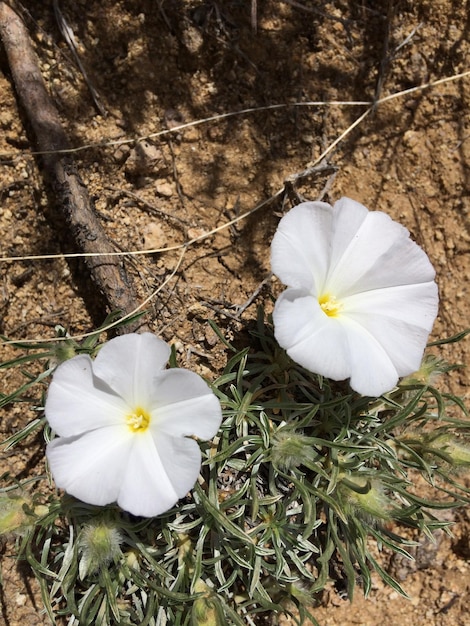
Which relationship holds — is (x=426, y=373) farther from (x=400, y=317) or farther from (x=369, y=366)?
(x=369, y=366)

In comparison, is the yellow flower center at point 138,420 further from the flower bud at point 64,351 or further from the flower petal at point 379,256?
the flower petal at point 379,256

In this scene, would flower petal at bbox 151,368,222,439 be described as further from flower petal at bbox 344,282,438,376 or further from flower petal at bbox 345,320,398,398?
flower petal at bbox 344,282,438,376

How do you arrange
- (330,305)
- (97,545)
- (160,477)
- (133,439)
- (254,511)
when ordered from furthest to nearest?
(254,511) < (330,305) < (97,545) < (133,439) < (160,477)

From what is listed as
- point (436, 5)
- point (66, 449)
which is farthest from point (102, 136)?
point (436, 5)

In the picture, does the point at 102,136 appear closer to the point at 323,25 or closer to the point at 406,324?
the point at 323,25

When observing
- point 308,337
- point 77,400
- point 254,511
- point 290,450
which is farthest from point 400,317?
point 77,400

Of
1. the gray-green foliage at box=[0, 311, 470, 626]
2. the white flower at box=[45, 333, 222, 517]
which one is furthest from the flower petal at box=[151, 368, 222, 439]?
the gray-green foliage at box=[0, 311, 470, 626]
